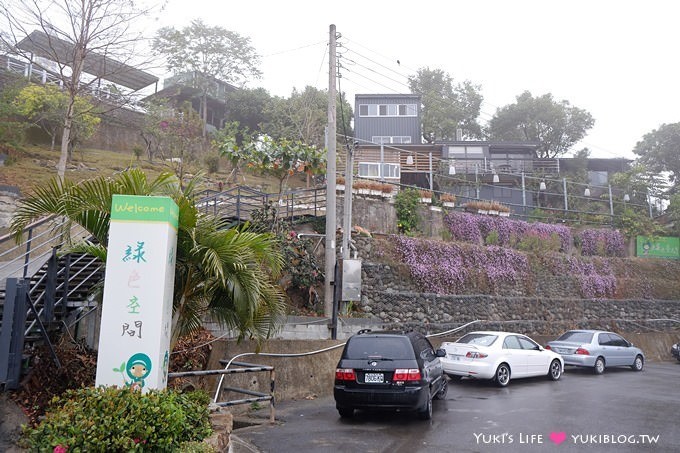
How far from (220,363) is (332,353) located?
3177mm

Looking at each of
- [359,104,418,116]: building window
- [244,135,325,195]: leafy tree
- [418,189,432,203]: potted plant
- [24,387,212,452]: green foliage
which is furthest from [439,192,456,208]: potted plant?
[24,387,212,452]: green foliage

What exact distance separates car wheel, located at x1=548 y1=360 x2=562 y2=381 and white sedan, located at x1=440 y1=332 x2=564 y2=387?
23cm

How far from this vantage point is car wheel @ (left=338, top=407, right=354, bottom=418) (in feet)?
31.4

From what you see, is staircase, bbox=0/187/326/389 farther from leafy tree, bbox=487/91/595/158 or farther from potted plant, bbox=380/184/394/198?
leafy tree, bbox=487/91/595/158

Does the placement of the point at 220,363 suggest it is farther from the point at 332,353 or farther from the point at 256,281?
the point at 256,281

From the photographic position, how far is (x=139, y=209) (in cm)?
613

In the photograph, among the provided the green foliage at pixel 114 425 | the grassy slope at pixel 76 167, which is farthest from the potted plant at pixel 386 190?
the green foliage at pixel 114 425

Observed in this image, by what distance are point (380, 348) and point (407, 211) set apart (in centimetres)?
1262

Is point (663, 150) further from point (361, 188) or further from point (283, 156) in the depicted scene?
point (283, 156)

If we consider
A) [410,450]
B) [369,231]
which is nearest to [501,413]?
[410,450]

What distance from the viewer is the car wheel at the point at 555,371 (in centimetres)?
1514

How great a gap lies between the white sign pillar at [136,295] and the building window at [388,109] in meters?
34.8

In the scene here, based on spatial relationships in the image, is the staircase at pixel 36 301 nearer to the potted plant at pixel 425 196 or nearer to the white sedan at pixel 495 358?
the white sedan at pixel 495 358

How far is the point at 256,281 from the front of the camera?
7395 mm
